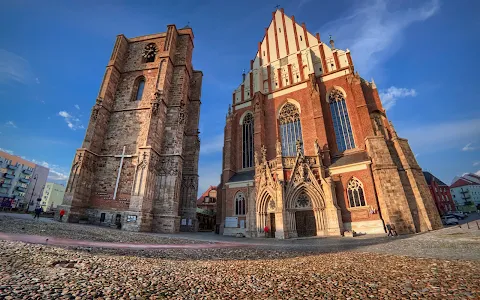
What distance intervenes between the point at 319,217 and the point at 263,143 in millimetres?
10224

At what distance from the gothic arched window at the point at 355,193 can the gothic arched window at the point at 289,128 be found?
6.98m

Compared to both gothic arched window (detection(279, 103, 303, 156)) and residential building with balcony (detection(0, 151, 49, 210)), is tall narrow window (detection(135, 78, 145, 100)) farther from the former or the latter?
residential building with balcony (detection(0, 151, 49, 210))

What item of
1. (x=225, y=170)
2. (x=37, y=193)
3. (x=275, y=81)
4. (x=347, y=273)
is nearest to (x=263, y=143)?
(x=225, y=170)

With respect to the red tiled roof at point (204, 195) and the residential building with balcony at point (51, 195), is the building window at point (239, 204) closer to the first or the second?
the red tiled roof at point (204, 195)

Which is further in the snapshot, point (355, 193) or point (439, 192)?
point (439, 192)

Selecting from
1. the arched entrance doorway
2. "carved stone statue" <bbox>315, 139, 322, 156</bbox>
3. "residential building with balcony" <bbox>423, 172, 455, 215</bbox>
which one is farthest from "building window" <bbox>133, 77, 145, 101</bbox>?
"residential building with balcony" <bbox>423, 172, 455, 215</bbox>

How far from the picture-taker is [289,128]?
81.2 ft

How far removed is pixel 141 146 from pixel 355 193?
19560 millimetres

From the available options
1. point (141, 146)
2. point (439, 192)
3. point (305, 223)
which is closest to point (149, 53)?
point (141, 146)

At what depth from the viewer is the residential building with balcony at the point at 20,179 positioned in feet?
168

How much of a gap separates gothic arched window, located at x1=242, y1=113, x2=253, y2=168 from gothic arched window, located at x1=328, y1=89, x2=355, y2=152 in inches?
399

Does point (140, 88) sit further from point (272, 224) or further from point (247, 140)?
point (272, 224)

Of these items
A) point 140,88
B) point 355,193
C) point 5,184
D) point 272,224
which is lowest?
point 272,224

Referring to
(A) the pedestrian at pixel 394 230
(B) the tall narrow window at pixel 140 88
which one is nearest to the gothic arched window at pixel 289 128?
(A) the pedestrian at pixel 394 230
